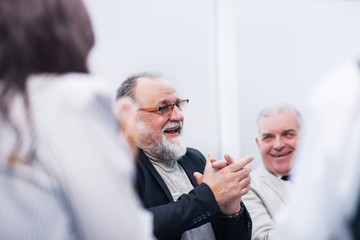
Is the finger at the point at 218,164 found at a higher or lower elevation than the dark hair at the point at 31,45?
lower

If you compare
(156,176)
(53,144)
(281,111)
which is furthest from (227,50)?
(53,144)

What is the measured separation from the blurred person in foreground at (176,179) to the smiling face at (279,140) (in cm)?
42

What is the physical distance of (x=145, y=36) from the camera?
204 cm

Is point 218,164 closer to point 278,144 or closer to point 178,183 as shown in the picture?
point 178,183

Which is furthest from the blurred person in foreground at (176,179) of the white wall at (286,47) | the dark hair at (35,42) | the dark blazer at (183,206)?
the white wall at (286,47)

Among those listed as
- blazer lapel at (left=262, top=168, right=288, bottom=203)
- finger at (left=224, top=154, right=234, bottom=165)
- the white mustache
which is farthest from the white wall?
finger at (left=224, top=154, right=234, bottom=165)

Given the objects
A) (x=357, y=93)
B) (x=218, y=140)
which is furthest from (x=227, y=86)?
(x=357, y=93)

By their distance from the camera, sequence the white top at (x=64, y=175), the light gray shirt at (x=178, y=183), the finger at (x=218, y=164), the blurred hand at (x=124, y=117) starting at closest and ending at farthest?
1. the white top at (x=64, y=175)
2. the blurred hand at (x=124, y=117)
3. the finger at (x=218, y=164)
4. the light gray shirt at (x=178, y=183)

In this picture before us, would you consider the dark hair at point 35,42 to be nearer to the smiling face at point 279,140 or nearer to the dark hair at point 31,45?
the dark hair at point 31,45

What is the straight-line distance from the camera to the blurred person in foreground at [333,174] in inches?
20.1

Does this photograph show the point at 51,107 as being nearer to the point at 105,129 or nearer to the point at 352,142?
the point at 105,129

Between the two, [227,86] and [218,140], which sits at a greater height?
[227,86]

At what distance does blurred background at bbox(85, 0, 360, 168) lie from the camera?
1985 mm

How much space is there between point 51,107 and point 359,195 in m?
0.50
